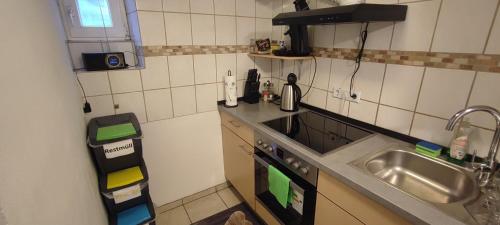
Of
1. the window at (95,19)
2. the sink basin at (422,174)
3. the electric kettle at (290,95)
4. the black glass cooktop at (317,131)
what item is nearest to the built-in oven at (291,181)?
the black glass cooktop at (317,131)

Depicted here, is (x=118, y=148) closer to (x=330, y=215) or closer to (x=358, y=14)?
(x=330, y=215)

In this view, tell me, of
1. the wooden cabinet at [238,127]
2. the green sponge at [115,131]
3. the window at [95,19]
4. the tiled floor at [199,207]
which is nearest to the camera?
the green sponge at [115,131]

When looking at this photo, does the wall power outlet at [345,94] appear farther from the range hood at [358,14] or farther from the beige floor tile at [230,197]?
the beige floor tile at [230,197]

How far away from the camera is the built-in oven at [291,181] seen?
3.72 ft

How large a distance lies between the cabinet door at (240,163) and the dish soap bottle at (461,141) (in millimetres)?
1054

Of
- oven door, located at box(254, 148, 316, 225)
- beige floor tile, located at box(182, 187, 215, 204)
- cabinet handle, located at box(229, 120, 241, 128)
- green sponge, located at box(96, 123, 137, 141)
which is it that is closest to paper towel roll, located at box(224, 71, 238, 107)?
cabinet handle, located at box(229, 120, 241, 128)

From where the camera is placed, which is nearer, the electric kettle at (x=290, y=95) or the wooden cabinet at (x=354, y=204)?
the wooden cabinet at (x=354, y=204)

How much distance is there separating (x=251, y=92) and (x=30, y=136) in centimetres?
154

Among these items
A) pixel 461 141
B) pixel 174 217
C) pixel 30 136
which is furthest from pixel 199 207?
pixel 461 141

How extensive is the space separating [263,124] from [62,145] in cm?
102

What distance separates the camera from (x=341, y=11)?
41.0 inches

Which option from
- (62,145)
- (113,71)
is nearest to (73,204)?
(62,145)

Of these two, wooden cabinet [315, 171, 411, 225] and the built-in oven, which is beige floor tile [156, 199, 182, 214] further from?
wooden cabinet [315, 171, 411, 225]

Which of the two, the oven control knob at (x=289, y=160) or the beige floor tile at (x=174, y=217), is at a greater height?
the oven control knob at (x=289, y=160)
